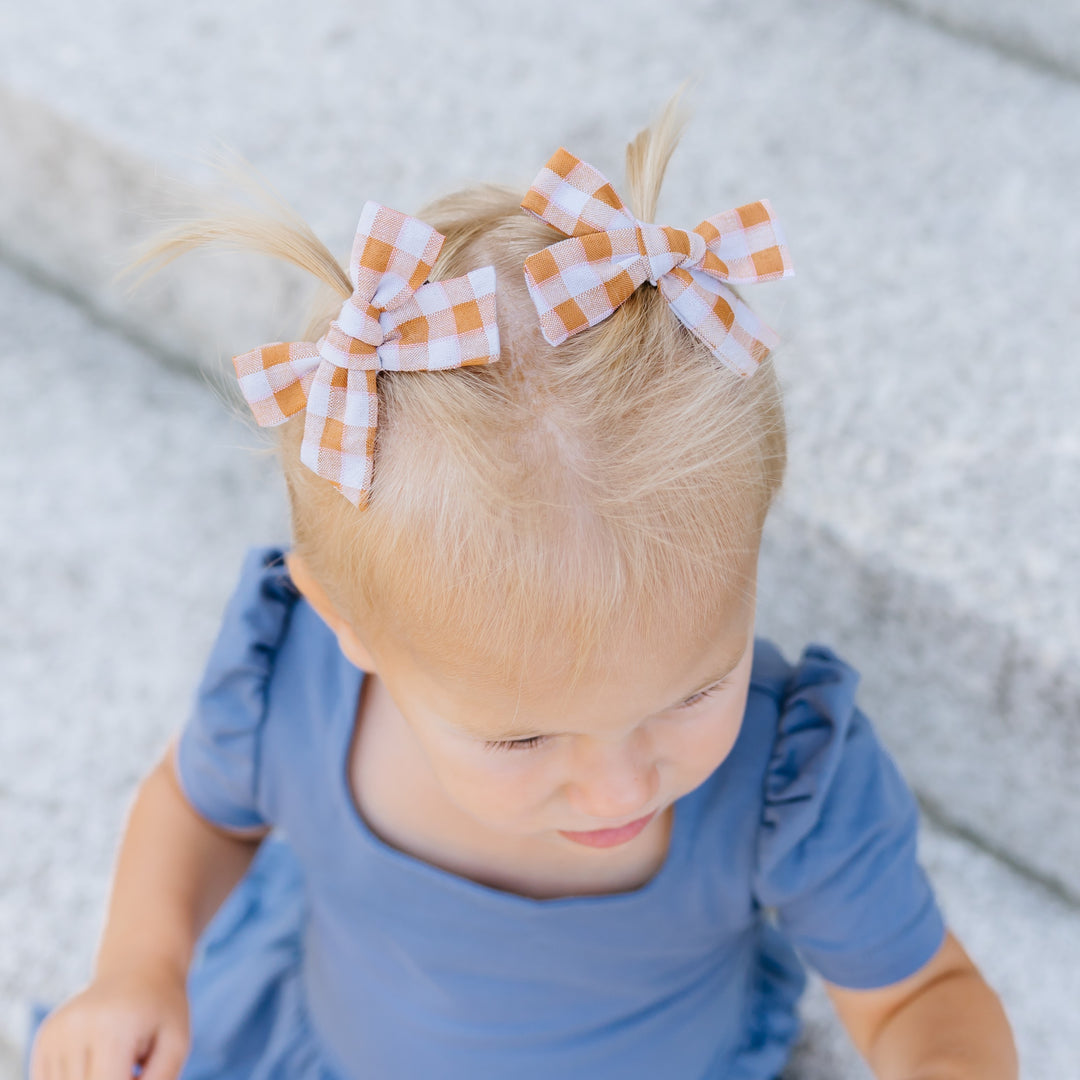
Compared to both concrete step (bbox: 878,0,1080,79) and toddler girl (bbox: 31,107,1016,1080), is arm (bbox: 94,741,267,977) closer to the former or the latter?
toddler girl (bbox: 31,107,1016,1080)

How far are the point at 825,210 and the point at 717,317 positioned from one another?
672mm

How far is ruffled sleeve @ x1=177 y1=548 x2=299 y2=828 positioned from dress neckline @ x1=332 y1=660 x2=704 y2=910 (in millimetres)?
67

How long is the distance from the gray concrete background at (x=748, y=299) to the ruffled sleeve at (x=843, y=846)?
216mm

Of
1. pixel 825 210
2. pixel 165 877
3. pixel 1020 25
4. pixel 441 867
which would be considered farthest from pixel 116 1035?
pixel 1020 25

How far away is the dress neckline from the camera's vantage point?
2.84 feet

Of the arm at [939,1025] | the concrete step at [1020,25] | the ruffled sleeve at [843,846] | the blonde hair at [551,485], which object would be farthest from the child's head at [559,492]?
the concrete step at [1020,25]

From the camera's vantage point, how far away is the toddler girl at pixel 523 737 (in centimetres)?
64

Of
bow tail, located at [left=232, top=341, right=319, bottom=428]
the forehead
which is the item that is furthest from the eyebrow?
bow tail, located at [left=232, top=341, right=319, bottom=428]

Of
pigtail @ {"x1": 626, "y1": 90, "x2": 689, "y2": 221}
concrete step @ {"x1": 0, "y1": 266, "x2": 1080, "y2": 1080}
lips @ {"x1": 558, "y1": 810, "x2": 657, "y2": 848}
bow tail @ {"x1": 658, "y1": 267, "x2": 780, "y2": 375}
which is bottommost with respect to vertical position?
concrete step @ {"x1": 0, "y1": 266, "x2": 1080, "y2": 1080}

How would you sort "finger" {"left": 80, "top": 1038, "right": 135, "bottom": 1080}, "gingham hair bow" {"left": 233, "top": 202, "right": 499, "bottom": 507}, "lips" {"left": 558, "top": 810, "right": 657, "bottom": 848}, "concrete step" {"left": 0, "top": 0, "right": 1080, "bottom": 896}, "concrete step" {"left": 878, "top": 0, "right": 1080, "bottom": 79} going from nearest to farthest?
1. "gingham hair bow" {"left": 233, "top": 202, "right": 499, "bottom": 507}
2. "lips" {"left": 558, "top": 810, "right": 657, "bottom": 848}
3. "finger" {"left": 80, "top": 1038, "right": 135, "bottom": 1080}
4. "concrete step" {"left": 0, "top": 0, "right": 1080, "bottom": 896}
5. "concrete step" {"left": 878, "top": 0, "right": 1080, "bottom": 79}

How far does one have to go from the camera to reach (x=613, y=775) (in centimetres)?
70

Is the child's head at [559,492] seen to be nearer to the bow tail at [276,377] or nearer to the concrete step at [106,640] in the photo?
the bow tail at [276,377]

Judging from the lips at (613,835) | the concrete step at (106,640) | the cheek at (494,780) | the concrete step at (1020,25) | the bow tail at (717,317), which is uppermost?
the concrete step at (1020,25)

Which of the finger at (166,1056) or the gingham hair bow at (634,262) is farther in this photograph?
the finger at (166,1056)
